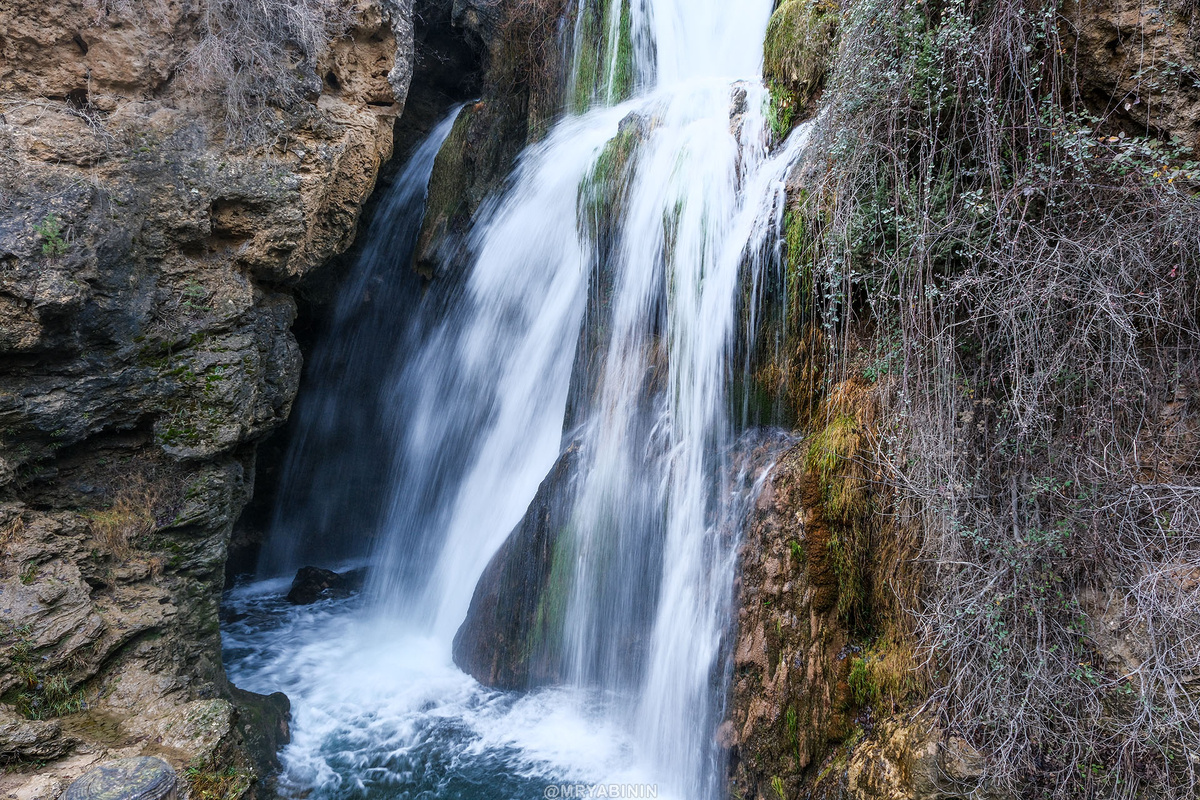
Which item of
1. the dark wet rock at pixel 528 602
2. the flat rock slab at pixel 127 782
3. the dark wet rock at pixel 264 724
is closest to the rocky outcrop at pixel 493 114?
the dark wet rock at pixel 528 602

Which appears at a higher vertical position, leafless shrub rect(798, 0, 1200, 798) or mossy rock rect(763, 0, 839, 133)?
mossy rock rect(763, 0, 839, 133)

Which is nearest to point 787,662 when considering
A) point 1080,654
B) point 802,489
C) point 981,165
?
point 802,489

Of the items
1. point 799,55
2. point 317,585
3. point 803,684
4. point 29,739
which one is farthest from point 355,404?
point 803,684

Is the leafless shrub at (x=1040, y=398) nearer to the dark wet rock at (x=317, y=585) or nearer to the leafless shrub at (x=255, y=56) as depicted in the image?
the leafless shrub at (x=255, y=56)

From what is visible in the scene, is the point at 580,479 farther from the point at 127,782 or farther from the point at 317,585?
the point at 317,585

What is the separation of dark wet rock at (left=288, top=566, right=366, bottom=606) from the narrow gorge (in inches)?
18.9

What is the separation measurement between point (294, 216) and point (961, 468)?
4687 millimetres

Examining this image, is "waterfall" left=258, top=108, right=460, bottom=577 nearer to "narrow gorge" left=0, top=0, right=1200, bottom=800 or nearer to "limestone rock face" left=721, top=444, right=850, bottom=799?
"narrow gorge" left=0, top=0, right=1200, bottom=800

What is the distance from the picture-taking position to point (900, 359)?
10.3 feet

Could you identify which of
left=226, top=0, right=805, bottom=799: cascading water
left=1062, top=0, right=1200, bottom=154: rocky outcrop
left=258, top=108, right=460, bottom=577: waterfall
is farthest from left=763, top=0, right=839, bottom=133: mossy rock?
left=258, top=108, right=460, bottom=577: waterfall

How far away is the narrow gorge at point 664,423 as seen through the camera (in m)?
2.69

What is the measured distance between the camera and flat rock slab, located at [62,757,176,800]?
2.47 m

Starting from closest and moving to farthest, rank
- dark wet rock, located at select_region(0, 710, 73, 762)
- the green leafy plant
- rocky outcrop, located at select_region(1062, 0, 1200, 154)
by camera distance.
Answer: rocky outcrop, located at select_region(1062, 0, 1200, 154) → dark wet rock, located at select_region(0, 710, 73, 762) → the green leafy plant

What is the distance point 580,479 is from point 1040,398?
3.12 metres
